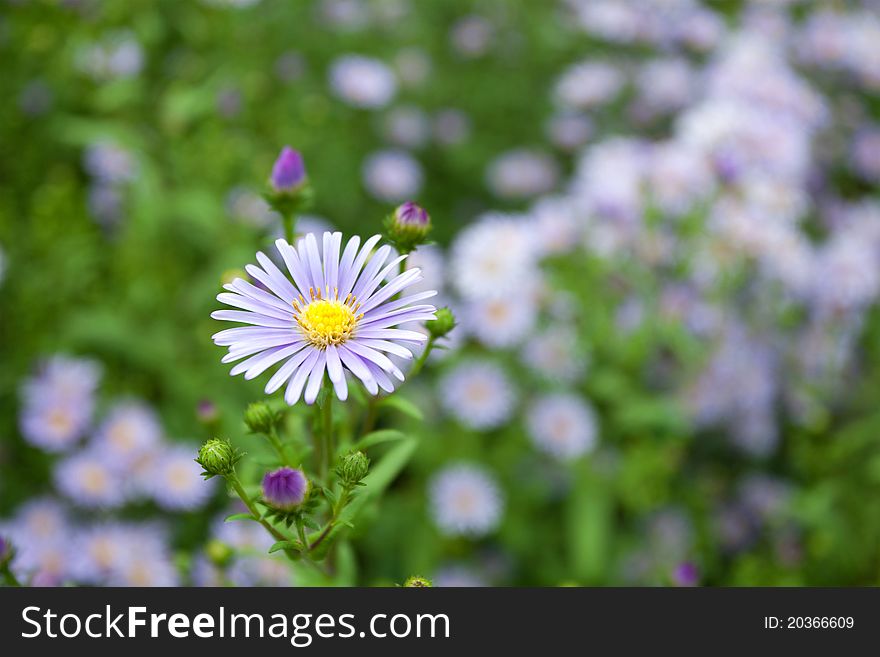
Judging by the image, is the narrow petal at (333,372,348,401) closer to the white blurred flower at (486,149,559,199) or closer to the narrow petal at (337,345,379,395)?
the narrow petal at (337,345,379,395)

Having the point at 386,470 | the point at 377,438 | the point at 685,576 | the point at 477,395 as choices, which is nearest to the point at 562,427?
the point at 477,395

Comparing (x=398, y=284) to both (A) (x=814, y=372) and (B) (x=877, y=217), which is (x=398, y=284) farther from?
(B) (x=877, y=217)

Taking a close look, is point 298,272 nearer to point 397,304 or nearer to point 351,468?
point 397,304

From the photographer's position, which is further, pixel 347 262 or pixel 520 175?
pixel 520 175

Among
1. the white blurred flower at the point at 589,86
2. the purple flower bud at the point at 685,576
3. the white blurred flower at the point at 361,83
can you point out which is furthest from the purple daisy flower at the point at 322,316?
the white blurred flower at the point at 589,86

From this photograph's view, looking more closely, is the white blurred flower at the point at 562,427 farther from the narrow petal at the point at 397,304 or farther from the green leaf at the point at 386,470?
the narrow petal at the point at 397,304

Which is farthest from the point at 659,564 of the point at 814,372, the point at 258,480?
the point at 258,480
